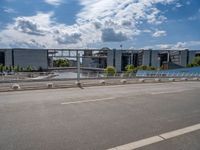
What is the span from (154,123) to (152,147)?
5.38ft

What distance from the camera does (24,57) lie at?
89.5 m

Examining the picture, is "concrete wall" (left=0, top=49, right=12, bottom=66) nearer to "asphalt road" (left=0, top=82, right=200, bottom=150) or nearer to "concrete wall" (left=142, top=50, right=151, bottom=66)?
"concrete wall" (left=142, top=50, right=151, bottom=66)

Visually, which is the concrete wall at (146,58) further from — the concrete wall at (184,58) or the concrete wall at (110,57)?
the concrete wall at (184,58)

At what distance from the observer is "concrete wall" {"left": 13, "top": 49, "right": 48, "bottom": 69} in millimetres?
89188

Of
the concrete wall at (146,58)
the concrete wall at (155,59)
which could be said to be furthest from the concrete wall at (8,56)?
the concrete wall at (155,59)

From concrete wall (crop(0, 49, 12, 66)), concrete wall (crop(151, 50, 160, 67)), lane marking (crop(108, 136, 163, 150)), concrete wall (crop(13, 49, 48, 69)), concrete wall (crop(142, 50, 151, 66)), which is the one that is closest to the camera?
lane marking (crop(108, 136, 163, 150))

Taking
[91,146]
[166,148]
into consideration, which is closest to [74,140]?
[91,146]

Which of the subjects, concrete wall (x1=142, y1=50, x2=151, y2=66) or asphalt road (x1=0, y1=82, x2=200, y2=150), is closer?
asphalt road (x1=0, y1=82, x2=200, y2=150)

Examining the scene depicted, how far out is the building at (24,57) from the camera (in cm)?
8919

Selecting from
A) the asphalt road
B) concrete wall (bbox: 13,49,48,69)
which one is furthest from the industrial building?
the asphalt road

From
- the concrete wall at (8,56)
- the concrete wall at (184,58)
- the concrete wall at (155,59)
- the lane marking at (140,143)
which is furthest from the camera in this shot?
the concrete wall at (155,59)

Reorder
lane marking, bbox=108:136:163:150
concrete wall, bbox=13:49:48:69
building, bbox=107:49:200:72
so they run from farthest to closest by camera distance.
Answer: building, bbox=107:49:200:72 → concrete wall, bbox=13:49:48:69 → lane marking, bbox=108:136:163:150

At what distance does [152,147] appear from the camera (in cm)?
384

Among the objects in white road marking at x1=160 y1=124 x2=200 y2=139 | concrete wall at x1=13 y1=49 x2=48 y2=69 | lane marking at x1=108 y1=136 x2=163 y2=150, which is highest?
concrete wall at x1=13 y1=49 x2=48 y2=69
